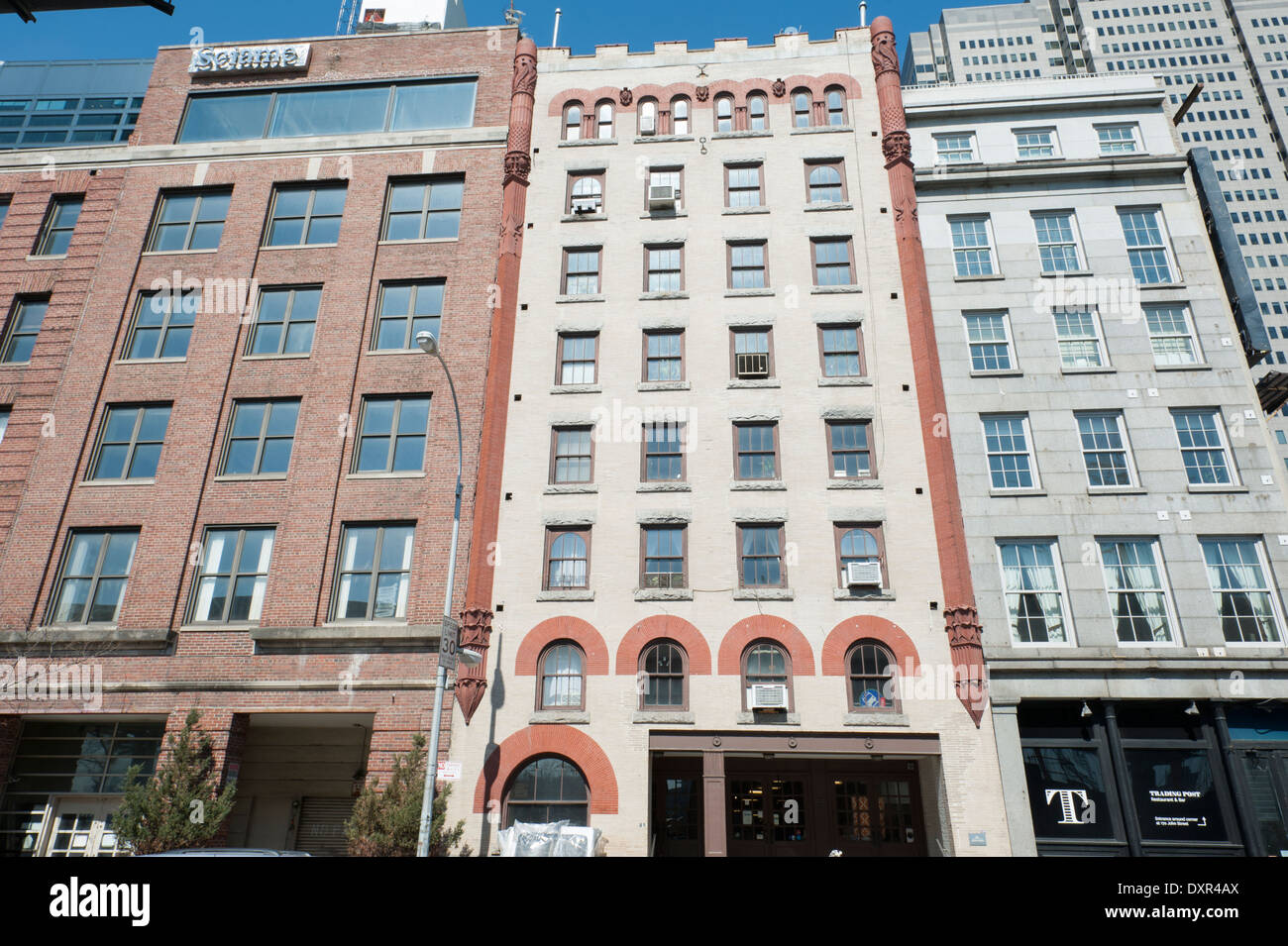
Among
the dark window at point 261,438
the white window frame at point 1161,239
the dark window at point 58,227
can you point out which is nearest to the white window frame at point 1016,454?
the white window frame at point 1161,239

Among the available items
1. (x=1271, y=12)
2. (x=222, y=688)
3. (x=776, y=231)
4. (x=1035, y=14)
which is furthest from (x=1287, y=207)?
(x=222, y=688)

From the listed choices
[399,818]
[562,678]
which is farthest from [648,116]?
[399,818]

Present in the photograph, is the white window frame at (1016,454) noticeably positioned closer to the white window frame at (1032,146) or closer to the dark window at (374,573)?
the white window frame at (1032,146)

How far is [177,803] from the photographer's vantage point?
1892 cm

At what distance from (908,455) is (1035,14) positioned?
164495 mm

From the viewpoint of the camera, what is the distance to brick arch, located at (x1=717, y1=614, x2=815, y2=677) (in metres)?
21.0

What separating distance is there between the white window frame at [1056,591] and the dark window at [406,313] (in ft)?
62.3

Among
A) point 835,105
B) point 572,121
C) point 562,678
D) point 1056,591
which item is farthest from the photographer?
point 572,121

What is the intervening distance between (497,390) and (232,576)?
9674 millimetres

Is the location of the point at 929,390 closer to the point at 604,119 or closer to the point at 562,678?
the point at 562,678

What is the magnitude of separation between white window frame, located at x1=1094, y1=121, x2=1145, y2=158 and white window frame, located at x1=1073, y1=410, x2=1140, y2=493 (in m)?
9.98

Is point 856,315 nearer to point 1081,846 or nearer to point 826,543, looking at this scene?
point 826,543

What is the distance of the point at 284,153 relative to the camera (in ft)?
94.6

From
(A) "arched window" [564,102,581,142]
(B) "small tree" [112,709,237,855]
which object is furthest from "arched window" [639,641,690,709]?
(A) "arched window" [564,102,581,142]
